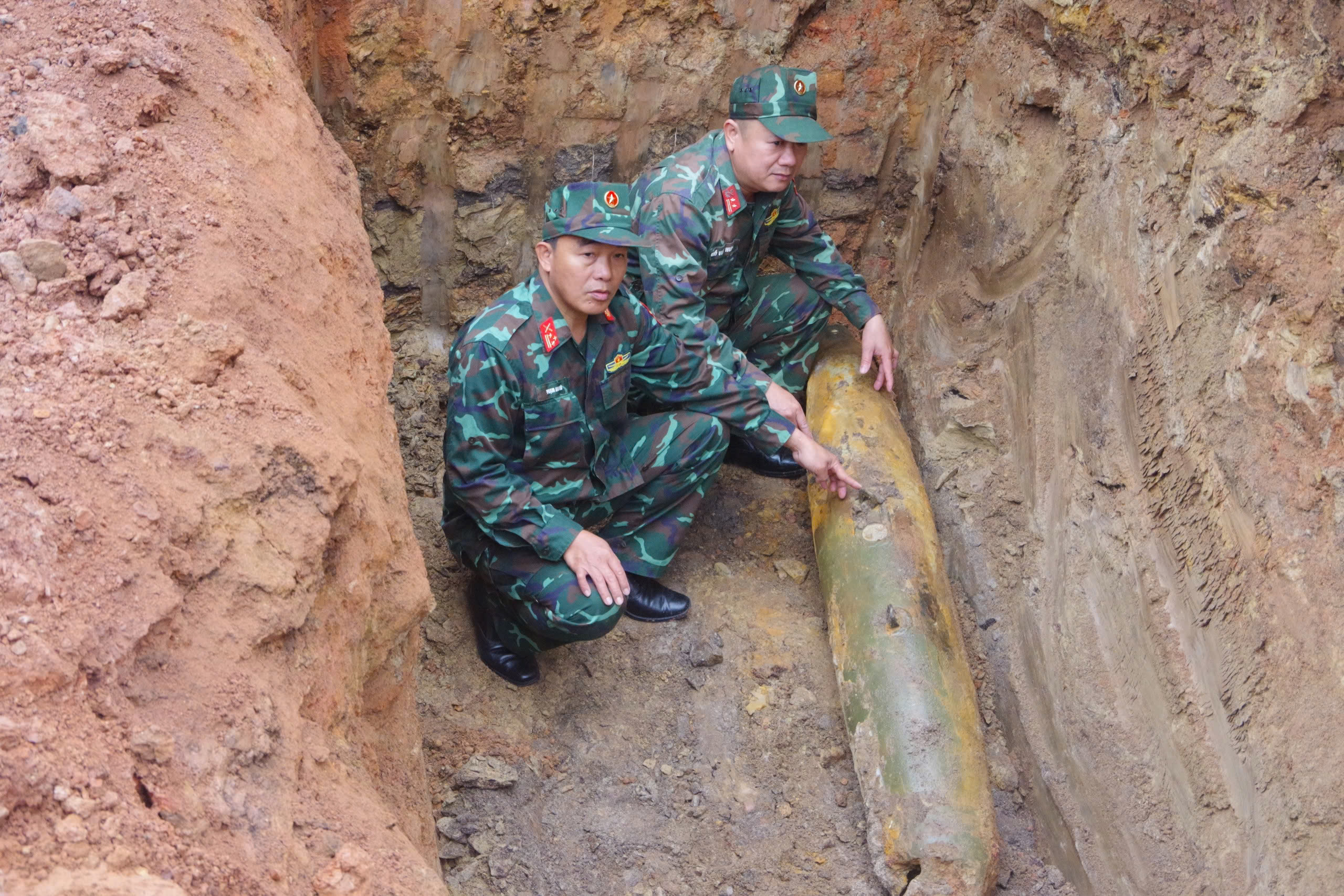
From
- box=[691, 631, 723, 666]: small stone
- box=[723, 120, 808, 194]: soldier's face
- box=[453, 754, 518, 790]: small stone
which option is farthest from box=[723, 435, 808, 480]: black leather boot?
box=[453, 754, 518, 790]: small stone

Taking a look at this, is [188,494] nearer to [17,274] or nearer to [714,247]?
[17,274]

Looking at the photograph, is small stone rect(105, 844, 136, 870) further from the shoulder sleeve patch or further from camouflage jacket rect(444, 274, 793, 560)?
the shoulder sleeve patch

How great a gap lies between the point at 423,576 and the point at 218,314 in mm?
720

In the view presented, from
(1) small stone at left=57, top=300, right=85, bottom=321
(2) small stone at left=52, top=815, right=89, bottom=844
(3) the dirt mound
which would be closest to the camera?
(2) small stone at left=52, top=815, right=89, bottom=844

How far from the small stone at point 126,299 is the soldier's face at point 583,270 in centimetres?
127

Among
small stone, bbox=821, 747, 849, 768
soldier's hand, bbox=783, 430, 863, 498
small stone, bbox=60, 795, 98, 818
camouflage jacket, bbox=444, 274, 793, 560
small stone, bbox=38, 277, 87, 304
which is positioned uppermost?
small stone, bbox=38, 277, 87, 304

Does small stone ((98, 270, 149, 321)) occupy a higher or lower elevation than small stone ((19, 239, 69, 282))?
lower

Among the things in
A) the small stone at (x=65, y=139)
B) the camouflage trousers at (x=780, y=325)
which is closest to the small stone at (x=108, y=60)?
the small stone at (x=65, y=139)

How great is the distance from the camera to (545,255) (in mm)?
3350

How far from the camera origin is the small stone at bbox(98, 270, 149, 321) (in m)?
2.21

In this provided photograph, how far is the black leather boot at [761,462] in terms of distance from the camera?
4.60m

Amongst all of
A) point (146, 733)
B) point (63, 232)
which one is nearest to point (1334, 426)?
point (146, 733)

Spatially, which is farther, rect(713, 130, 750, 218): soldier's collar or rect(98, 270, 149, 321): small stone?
rect(713, 130, 750, 218): soldier's collar

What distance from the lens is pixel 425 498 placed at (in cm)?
434
